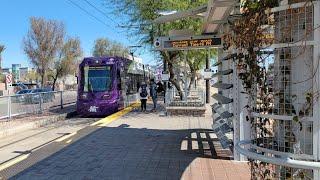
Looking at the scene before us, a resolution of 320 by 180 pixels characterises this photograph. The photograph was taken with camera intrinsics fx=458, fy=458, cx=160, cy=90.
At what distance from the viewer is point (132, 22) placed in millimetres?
23594

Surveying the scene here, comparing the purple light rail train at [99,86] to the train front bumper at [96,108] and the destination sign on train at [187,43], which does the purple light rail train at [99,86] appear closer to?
the train front bumper at [96,108]

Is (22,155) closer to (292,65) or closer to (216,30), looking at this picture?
(216,30)

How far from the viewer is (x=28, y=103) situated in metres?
22.3

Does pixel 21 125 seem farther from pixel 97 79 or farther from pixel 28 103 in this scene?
pixel 97 79

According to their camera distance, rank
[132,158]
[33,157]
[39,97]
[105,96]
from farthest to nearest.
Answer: [105,96] → [39,97] → [33,157] → [132,158]

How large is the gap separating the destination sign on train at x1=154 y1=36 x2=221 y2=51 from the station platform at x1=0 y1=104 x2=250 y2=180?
2615 millimetres

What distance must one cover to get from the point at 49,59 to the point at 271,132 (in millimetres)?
58936

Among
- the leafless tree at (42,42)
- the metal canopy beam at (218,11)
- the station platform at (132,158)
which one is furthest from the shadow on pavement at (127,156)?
the leafless tree at (42,42)

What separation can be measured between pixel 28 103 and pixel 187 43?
12874 mm

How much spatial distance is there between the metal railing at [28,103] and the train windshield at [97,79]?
240 cm

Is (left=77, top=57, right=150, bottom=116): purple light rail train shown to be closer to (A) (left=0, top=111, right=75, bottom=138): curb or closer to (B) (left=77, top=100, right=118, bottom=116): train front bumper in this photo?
(B) (left=77, top=100, right=118, bottom=116): train front bumper

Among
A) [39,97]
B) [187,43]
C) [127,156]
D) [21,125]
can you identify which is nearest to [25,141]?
[21,125]

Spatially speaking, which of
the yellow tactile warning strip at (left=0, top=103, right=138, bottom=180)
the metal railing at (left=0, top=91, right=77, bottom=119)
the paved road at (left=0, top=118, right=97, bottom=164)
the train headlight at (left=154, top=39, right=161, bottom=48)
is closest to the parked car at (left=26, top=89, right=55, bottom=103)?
the metal railing at (left=0, top=91, right=77, bottom=119)

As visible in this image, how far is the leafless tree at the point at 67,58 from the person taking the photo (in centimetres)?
6344
